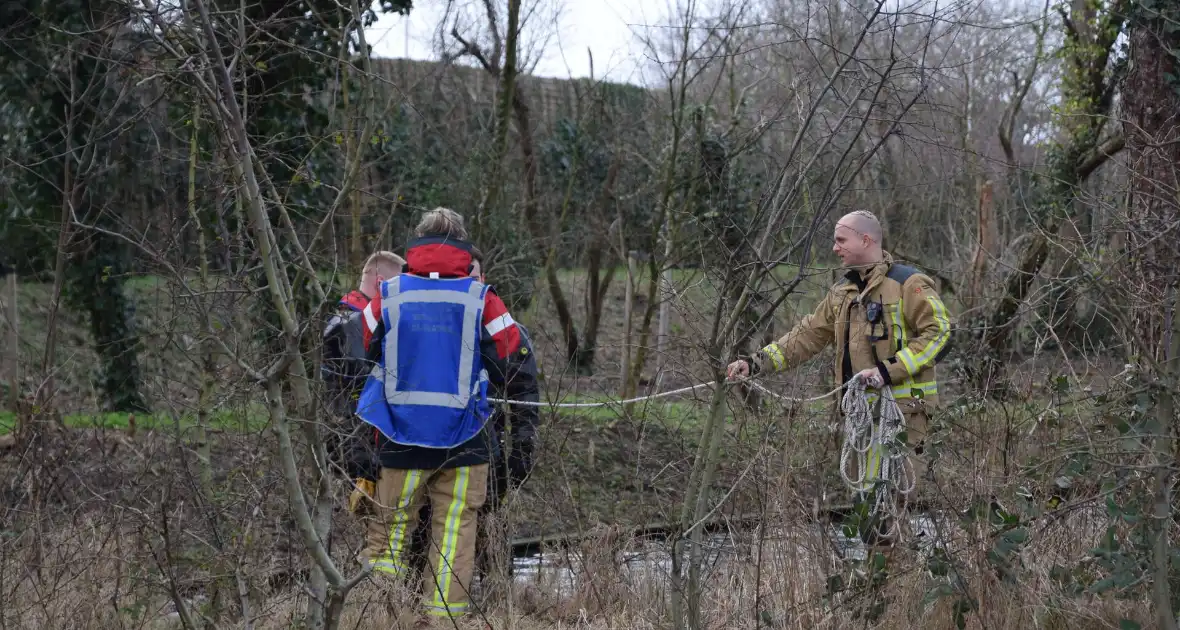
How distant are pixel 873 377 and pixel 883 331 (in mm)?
314

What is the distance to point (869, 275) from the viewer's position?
5.39 m

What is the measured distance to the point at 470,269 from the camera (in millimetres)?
4938

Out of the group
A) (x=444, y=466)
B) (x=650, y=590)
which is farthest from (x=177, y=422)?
(x=650, y=590)

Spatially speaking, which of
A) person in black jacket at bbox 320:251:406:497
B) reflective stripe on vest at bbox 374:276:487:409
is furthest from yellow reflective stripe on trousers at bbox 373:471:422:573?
reflective stripe on vest at bbox 374:276:487:409

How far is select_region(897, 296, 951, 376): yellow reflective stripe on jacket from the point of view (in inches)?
202

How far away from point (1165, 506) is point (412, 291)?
2.83m

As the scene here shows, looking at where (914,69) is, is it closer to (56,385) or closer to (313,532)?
(313,532)

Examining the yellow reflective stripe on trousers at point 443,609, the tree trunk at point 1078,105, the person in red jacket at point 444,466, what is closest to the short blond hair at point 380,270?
the person in red jacket at point 444,466

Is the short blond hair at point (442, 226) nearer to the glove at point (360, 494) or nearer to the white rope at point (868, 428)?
the glove at point (360, 494)

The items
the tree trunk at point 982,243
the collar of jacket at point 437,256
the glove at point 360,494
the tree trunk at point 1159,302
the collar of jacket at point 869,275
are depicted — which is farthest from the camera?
the tree trunk at point 982,243

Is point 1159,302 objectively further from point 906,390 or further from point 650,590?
point 650,590

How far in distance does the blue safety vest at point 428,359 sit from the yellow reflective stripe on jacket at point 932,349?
6.01 feet

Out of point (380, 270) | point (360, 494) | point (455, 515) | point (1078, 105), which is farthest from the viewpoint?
point (1078, 105)

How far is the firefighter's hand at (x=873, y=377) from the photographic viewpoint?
201 inches
